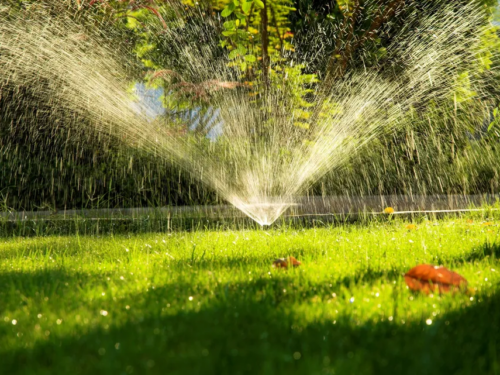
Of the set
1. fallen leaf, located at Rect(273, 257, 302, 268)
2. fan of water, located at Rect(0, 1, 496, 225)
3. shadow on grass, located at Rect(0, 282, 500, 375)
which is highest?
fan of water, located at Rect(0, 1, 496, 225)

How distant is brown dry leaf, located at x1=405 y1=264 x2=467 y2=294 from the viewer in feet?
6.97

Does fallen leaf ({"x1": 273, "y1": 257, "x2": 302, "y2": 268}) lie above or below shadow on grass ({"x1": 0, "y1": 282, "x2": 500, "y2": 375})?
above

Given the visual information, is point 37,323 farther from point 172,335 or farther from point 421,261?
point 421,261

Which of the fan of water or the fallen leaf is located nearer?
the fallen leaf

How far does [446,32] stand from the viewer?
29.0 ft

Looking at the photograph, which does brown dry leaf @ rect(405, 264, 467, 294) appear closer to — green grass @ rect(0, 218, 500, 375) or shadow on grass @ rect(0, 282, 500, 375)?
green grass @ rect(0, 218, 500, 375)

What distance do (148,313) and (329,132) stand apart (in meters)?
5.83

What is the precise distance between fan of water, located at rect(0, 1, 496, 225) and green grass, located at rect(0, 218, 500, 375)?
12.1 ft

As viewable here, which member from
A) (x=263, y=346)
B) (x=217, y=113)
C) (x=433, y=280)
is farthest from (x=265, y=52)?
(x=263, y=346)

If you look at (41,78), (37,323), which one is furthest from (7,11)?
(37,323)

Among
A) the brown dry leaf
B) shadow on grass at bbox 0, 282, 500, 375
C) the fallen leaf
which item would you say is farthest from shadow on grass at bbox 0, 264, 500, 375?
the fallen leaf

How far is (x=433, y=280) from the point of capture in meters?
2.14

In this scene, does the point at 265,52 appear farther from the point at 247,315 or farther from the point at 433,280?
the point at 247,315

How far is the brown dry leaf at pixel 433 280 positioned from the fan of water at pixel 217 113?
4370 millimetres
